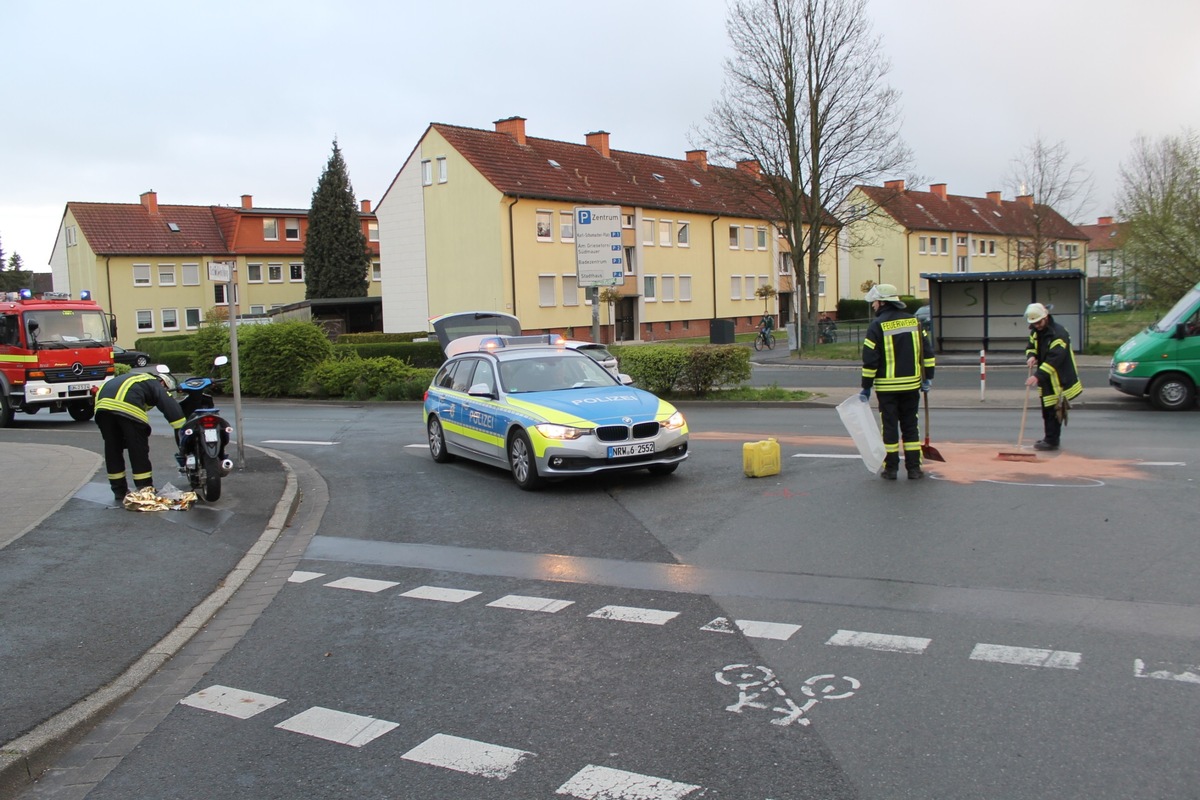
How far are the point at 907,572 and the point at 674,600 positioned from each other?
1.64 metres

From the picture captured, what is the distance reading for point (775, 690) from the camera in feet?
16.7

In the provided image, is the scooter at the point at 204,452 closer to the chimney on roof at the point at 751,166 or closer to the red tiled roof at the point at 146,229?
the chimney on roof at the point at 751,166

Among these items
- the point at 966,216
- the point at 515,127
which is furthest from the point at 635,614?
the point at 966,216

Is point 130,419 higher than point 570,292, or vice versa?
point 570,292

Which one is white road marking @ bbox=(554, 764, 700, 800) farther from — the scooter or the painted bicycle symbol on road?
the scooter

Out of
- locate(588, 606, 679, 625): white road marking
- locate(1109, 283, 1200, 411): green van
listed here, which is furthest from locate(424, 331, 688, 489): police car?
locate(1109, 283, 1200, 411): green van

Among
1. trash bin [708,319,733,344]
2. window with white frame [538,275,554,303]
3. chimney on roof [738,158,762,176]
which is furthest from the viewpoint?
window with white frame [538,275,554,303]

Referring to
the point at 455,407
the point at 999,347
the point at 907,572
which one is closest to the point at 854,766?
the point at 907,572

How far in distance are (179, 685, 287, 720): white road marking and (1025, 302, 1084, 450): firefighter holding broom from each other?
9.70 meters

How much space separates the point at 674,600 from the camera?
6871 millimetres

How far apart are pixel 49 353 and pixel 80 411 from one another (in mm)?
1964

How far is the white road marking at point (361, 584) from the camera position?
7.72 metres

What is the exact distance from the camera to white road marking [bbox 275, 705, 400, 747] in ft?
15.7

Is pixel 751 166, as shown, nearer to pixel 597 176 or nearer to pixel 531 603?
pixel 597 176
